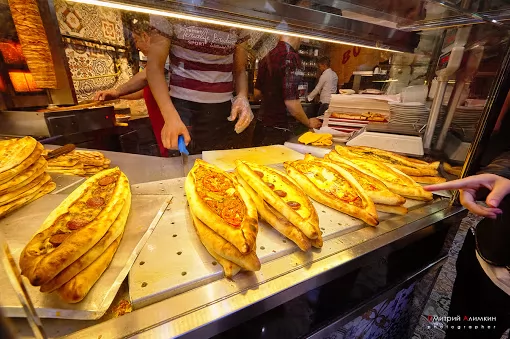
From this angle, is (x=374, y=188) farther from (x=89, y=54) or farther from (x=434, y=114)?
(x=89, y=54)

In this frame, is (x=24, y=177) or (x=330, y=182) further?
(x=330, y=182)

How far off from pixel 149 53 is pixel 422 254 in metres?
3.10

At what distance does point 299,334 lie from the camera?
144 centimetres

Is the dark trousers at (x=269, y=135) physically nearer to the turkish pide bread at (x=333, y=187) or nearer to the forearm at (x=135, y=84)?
the turkish pide bread at (x=333, y=187)

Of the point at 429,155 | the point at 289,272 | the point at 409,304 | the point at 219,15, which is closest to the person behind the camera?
the point at 289,272

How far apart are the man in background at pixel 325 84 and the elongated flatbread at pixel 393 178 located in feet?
6.75

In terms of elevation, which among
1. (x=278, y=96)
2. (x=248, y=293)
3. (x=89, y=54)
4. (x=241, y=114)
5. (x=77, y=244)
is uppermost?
(x=89, y=54)

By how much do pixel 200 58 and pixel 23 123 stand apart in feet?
8.77

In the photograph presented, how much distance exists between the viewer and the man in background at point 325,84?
3.78m

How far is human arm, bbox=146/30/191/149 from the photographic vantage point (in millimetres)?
2020

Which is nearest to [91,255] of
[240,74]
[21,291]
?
Result: [21,291]

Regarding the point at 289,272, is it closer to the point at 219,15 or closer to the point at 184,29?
the point at 219,15

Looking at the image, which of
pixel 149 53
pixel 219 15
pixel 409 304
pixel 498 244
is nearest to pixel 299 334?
pixel 409 304

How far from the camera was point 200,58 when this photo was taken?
8.03 ft
